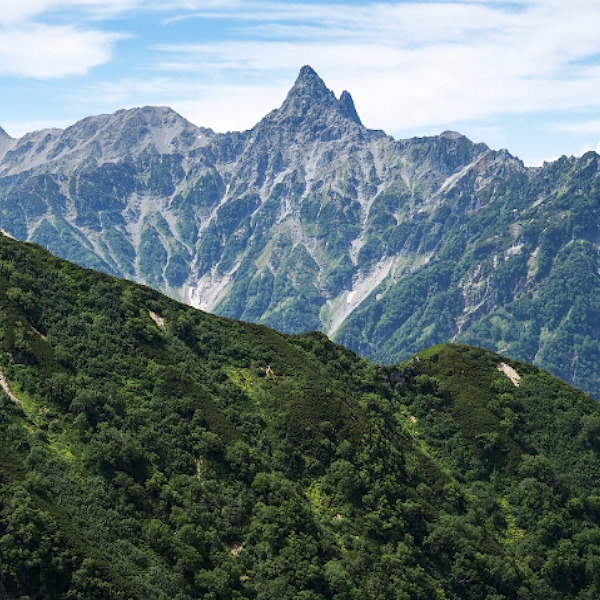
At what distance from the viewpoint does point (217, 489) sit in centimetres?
15250

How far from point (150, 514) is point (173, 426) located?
1070 inches

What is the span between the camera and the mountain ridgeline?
123m

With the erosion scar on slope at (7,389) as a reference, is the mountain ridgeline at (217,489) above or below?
below

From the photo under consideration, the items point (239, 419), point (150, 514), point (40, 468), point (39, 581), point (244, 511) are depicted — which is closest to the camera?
point (39, 581)

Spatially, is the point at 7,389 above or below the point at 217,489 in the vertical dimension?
above

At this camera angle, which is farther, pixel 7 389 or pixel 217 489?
pixel 217 489

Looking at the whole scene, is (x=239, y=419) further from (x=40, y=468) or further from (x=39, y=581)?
(x=39, y=581)

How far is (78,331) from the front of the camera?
17800 cm

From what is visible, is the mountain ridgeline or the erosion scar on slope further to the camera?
the erosion scar on slope

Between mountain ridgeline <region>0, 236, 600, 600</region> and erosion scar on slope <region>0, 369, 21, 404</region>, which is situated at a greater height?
erosion scar on slope <region>0, 369, 21, 404</region>

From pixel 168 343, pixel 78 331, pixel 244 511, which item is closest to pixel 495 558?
pixel 244 511

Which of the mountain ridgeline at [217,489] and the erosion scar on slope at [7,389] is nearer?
the mountain ridgeline at [217,489]

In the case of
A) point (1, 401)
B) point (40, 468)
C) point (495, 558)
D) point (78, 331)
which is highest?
point (78, 331)

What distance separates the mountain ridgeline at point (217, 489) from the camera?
12344 cm
